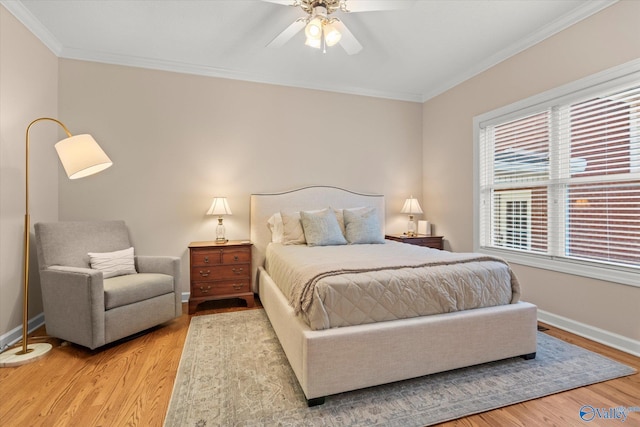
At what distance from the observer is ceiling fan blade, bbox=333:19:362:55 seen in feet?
7.32

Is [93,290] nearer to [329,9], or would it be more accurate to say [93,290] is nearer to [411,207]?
[329,9]

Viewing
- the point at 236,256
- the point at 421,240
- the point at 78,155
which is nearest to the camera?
the point at 78,155

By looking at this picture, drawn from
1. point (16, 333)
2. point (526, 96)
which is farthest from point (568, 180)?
point (16, 333)

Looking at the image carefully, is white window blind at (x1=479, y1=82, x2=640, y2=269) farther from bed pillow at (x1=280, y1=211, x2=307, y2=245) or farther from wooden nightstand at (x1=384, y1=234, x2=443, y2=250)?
bed pillow at (x1=280, y1=211, x2=307, y2=245)

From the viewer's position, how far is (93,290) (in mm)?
2146

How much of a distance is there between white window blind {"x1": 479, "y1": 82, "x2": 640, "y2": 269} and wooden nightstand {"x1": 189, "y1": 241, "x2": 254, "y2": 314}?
2852 mm

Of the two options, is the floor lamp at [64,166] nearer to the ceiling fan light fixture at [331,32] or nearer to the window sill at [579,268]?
the ceiling fan light fixture at [331,32]

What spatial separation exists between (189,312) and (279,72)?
9.88 feet

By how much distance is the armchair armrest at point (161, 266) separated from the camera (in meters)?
2.85

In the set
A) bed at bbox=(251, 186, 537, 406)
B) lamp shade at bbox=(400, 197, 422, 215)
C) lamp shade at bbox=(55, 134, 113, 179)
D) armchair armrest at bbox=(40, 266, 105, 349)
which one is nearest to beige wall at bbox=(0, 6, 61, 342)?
armchair armrest at bbox=(40, 266, 105, 349)

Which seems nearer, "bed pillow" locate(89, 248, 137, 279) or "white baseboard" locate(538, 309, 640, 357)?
"white baseboard" locate(538, 309, 640, 357)

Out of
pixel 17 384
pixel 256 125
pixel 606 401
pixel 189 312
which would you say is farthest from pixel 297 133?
pixel 606 401

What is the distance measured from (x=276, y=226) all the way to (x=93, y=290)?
1.89 meters

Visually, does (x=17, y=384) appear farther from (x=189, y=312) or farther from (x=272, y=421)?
(x=272, y=421)
